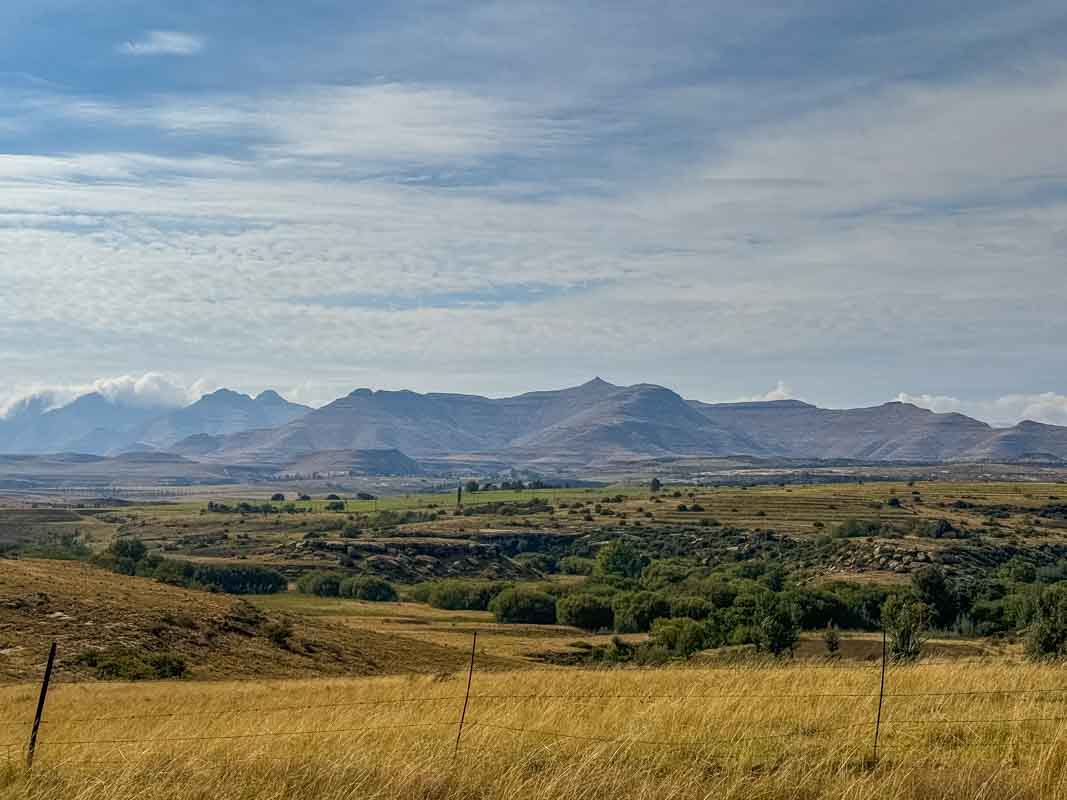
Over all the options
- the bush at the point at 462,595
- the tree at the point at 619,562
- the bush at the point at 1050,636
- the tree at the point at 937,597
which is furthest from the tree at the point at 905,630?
the tree at the point at 619,562

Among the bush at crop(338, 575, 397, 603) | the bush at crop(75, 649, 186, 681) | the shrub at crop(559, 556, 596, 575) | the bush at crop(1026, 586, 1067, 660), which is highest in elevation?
the bush at crop(1026, 586, 1067, 660)

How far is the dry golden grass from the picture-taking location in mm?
11109

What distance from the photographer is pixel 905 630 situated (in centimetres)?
4084

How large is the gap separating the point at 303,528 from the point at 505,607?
88.7m

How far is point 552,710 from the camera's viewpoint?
15570 millimetres

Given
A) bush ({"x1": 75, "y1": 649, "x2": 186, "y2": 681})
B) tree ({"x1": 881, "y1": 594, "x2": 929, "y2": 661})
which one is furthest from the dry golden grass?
bush ({"x1": 75, "y1": 649, "x2": 186, "y2": 681})

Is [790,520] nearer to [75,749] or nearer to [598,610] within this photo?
[598,610]

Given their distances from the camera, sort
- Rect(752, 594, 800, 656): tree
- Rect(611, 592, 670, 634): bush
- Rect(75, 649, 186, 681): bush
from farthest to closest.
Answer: Rect(611, 592, 670, 634): bush → Rect(752, 594, 800, 656): tree → Rect(75, 649, 186, 681): bush

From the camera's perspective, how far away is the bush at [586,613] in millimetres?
83188

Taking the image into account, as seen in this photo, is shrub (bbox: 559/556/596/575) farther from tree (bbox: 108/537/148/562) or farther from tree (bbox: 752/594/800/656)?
tree (bbox: 752/594/800/656)

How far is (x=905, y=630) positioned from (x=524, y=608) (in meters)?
49.6

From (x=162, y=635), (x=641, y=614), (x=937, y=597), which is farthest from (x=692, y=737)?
(x=641, y=614)

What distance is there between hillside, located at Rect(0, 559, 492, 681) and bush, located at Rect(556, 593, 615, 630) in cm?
3083

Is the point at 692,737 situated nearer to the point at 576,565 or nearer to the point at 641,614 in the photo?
the point at 641,614
